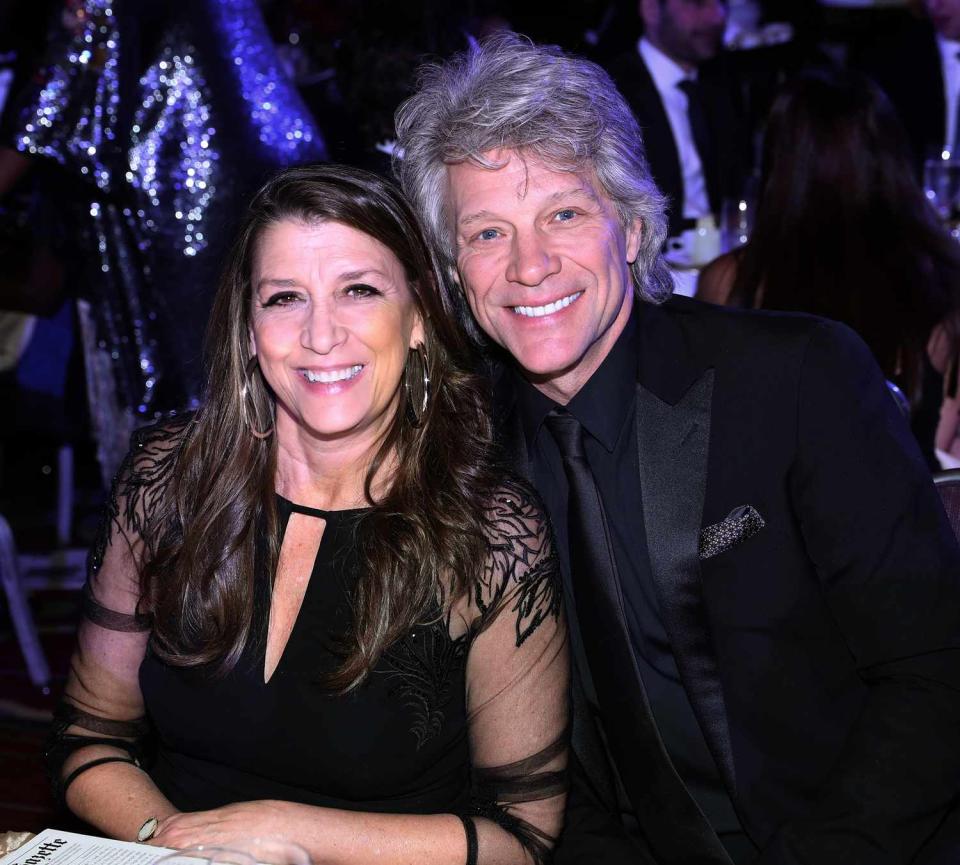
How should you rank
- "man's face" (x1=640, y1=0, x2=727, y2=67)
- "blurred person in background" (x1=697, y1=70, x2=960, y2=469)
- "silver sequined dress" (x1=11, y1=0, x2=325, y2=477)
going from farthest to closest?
"man's face" (x1=640, y1=0, x2=727, y2=67)
"silver sequined dress" (x1=11, y1=0, x2=325, y2=477)
"blurred person in background" (x1=697, y1=70, x2=960, y2=469)

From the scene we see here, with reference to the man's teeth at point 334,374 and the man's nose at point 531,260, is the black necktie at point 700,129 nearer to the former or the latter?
the man's nose at point 531,260

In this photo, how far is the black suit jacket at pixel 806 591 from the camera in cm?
179

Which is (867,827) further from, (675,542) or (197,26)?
(197,26)

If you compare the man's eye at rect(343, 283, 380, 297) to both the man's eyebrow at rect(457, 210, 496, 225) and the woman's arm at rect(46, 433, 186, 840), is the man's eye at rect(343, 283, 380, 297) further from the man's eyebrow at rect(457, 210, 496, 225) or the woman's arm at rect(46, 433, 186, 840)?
the woman's arm at rect(46, 433, 186, 840)

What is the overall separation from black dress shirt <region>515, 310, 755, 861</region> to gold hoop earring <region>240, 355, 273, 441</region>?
56 centimetres

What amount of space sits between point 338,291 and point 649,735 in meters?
0.90

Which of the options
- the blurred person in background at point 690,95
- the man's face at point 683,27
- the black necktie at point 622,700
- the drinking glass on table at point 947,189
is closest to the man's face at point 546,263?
the black necktie at point 622,700

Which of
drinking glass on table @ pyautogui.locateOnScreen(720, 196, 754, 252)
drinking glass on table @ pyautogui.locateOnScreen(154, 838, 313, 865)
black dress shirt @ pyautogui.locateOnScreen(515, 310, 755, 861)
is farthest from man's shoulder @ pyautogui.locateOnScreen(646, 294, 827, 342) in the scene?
drinking glass on table @ pyautogui.locateOnScreen(720, 196, 754, 252)

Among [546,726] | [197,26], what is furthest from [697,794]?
[197,26]

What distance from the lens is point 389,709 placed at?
1.97 meters

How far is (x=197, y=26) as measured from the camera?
338 cm

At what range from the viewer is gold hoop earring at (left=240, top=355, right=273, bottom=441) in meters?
2.19

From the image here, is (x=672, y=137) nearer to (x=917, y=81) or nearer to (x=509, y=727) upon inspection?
(x=917, y=81)

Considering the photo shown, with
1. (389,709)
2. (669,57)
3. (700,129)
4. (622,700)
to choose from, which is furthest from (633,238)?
(669,57)
